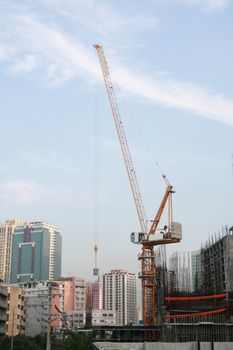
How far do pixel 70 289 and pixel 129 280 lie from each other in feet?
160

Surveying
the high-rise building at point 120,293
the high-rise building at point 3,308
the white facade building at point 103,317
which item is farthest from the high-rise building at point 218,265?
the high-rise building at point 120,293

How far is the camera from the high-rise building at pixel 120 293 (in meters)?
185

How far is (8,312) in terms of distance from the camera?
83.2 meters

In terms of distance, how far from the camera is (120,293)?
614 ft

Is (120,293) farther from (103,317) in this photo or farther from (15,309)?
(15,309)

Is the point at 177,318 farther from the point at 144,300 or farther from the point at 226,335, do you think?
the point at 144,300

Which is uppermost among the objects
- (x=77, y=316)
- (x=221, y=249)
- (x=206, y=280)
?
(x=221, y=249)

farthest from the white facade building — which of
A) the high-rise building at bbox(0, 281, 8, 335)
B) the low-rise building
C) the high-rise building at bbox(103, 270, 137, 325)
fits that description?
the high-rise building at bbox(0, 281, 8, 335)

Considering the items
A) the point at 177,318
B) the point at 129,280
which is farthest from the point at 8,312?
the point at 129,280

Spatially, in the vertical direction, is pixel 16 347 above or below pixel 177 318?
below

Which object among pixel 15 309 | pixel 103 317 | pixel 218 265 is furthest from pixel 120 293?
pixel 218 265

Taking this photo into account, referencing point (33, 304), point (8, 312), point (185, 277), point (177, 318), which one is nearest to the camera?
point (177, 318)

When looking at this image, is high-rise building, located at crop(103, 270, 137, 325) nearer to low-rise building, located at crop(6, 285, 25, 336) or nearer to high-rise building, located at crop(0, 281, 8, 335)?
low-rise building, located at crop(6, 285, 25, 336)

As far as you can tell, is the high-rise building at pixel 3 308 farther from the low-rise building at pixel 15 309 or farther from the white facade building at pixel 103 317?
the white facade building at pixel 103 317
